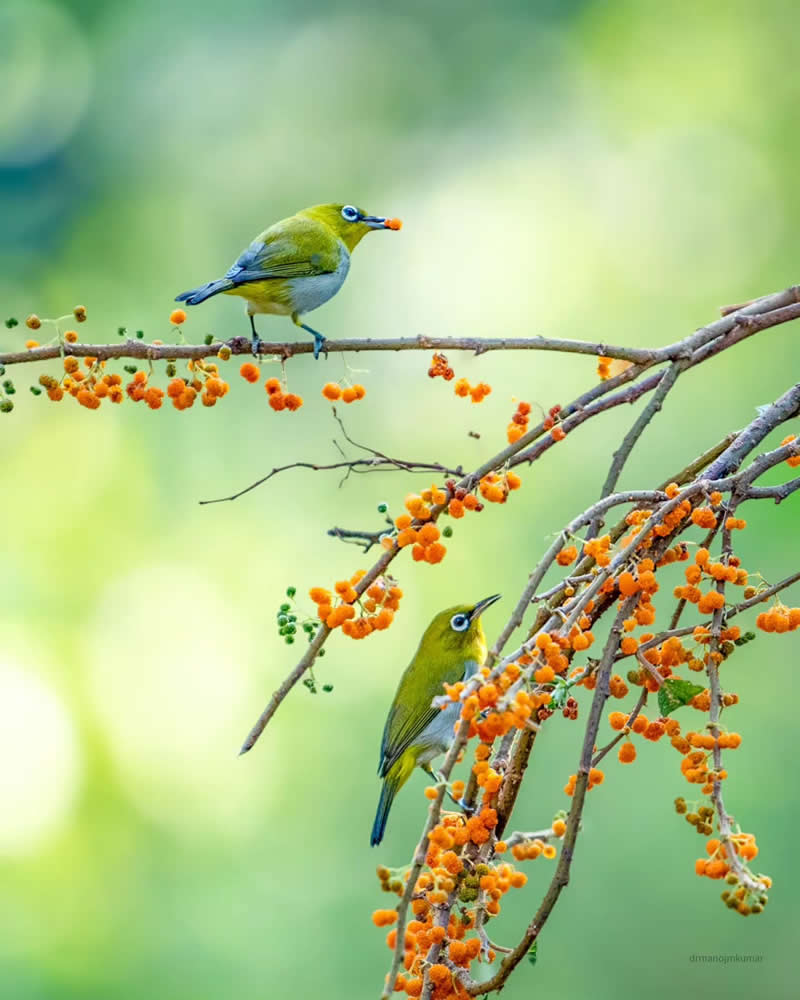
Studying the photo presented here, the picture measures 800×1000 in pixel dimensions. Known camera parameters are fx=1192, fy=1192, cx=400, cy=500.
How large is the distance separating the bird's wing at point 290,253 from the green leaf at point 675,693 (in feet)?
7.83

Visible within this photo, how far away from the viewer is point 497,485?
2498 millimetres

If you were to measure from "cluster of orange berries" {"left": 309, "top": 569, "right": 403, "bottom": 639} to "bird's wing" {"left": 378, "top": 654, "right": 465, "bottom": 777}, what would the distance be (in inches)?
63.1

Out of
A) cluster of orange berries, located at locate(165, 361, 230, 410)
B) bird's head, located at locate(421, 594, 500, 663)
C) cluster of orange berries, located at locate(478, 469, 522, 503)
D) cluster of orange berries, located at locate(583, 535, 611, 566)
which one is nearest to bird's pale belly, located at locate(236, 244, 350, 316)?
bird's head, located at locate(421, 594, 500, 663)

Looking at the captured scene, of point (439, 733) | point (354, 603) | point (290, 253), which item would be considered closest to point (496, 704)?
point (354, 603)

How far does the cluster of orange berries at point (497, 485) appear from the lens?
248 centimetres

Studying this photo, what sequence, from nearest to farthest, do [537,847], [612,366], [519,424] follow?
[537,847]
[519,424]
[612,366]

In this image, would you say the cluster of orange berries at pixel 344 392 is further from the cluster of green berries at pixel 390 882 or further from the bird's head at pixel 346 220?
the bird's head at pixel 346 220

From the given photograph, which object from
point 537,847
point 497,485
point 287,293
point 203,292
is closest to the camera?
point 537,847

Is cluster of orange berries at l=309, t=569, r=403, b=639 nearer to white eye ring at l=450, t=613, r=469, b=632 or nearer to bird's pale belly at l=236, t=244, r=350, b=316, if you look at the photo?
white eye ring at l=450, t=613, r=469, b=632

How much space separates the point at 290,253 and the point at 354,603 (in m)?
2.34

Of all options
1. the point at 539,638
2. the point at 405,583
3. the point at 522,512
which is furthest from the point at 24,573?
the point at 539,638

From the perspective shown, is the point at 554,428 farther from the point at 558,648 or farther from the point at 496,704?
the point at 496,704

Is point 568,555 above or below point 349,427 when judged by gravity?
below

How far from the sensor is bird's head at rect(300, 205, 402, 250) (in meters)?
4.82
